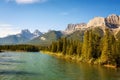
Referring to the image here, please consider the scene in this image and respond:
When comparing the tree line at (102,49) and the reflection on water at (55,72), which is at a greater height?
the tree line at (102,49)

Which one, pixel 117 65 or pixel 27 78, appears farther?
pixel 117 65

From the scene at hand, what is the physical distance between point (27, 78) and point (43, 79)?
4252 millimetres

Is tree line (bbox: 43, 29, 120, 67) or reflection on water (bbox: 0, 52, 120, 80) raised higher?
tree line (bbox: 43, 29, 120, 67)

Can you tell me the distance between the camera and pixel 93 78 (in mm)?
68438

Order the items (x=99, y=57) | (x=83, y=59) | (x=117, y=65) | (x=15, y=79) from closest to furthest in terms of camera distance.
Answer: (x=15, y=79)
(x=117, y=65)
(x=99, y=57)
(x=83, y=59)

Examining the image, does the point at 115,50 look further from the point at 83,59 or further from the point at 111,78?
the point at 111,78

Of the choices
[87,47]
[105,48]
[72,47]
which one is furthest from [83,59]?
[72,47]

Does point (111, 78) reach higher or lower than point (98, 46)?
lower

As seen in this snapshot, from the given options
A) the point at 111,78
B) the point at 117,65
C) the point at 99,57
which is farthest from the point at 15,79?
the point at 99,57

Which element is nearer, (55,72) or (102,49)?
(55,72)

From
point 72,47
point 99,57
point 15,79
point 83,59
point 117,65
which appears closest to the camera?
point 15,79

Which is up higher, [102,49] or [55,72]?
[102,49]

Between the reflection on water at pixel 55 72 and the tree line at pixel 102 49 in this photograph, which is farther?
the tree line at pixel 102 49

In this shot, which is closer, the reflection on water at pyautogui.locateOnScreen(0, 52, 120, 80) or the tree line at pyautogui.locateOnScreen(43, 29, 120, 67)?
the reflection on water at pyautogui.locateOnScreen(0, 52, 120, 80)
